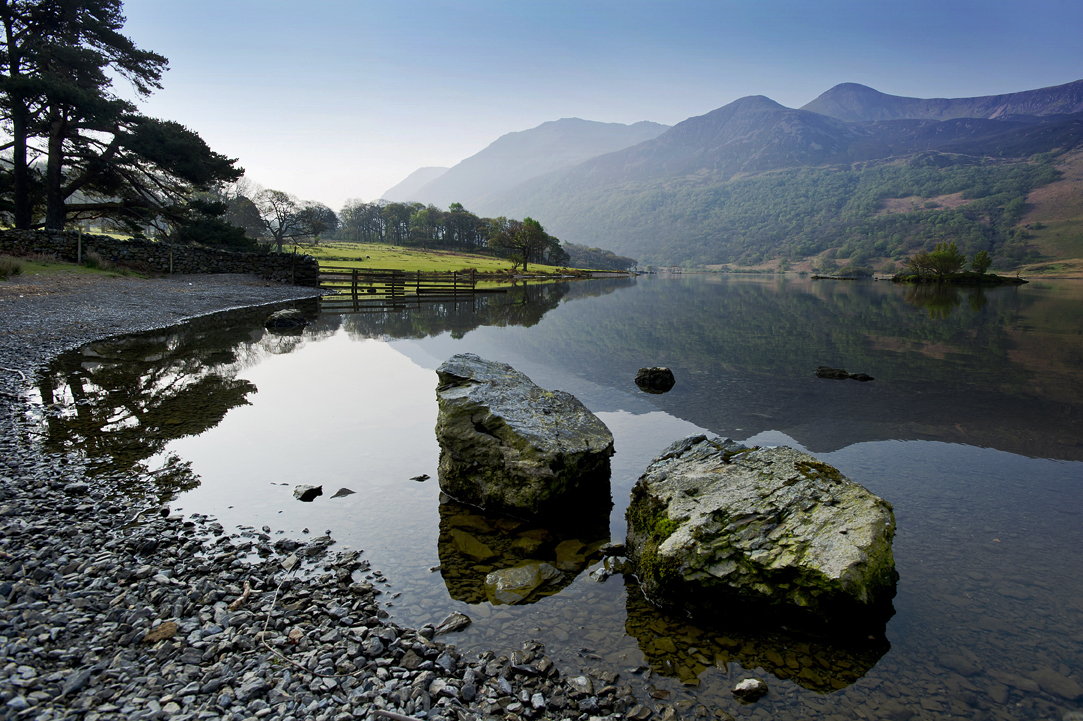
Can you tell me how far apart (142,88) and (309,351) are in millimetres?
34662

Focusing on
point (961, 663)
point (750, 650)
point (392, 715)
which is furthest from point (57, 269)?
point (961, 663)

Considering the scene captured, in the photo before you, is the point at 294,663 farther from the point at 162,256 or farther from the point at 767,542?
the point at 162,256

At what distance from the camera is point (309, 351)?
18.3 m

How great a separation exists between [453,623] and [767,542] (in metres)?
3.07

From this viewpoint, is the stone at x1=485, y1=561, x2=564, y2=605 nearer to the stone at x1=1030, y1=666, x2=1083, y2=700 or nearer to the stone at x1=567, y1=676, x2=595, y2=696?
the stone at x1=567, y1=676, x2=595, y2=696

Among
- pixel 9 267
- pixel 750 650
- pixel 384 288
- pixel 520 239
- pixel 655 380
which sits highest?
pixel 520 239

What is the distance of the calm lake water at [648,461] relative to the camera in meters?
4.21

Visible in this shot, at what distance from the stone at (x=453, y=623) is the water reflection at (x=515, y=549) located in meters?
0.37

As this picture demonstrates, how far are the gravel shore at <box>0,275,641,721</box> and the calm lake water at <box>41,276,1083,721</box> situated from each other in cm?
35

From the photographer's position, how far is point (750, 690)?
3.89m

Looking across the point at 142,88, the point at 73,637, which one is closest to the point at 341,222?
the point at 142,88

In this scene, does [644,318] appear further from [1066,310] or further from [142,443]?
[1066,310]

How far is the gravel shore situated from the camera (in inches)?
132

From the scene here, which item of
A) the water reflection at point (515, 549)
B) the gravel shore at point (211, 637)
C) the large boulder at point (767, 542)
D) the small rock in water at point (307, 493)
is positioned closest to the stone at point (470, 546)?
the water reflection at point (515, 549)
